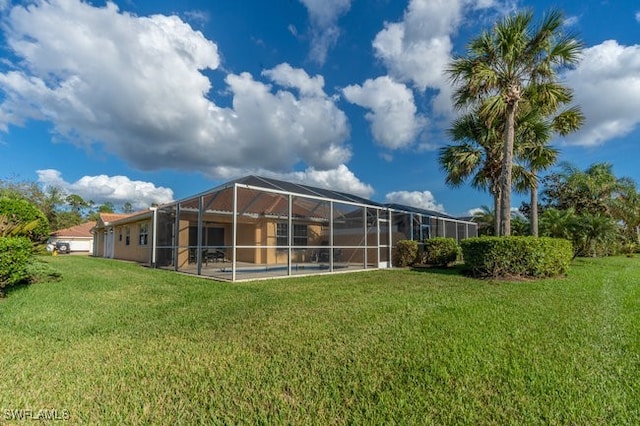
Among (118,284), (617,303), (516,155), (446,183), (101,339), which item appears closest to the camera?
(101,339)

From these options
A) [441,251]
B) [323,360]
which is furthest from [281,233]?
[323,360]

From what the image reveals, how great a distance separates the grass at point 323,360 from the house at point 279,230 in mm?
5193

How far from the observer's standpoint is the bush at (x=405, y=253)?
13.1 m

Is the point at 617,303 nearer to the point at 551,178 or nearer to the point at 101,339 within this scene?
the point at 101,339

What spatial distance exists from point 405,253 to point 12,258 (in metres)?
12.2

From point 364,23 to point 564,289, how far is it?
1141cm

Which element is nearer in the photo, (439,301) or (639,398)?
(639,398)

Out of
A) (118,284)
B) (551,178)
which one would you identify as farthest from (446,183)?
(551,178)

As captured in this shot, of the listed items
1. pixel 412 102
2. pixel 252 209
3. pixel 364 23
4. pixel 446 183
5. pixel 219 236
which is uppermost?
Answer: pixel 364 23

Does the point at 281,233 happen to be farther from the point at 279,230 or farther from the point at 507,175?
the point at 507,175

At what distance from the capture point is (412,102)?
50.0 feet

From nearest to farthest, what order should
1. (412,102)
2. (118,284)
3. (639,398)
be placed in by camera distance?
1. (639,398)
2. (118,284)
3. (412,102)

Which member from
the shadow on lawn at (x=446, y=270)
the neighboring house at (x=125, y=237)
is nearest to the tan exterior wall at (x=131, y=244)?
the neighboring house at (x=125, y=237)

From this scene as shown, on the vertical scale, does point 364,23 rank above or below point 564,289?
above
